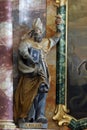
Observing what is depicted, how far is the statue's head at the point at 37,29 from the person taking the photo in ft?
32.2

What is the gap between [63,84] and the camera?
9.92 meters

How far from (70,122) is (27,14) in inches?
77.0

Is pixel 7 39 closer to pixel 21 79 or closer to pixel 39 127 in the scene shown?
pixel 21 79

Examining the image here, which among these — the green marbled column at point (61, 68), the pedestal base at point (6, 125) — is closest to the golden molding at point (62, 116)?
the green marbled column at point (61, 68)

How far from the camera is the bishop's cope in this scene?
9656 mm

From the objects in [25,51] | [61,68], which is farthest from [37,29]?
[61,68]

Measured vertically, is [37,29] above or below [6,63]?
above

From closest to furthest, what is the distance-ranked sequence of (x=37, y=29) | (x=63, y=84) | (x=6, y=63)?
1. (x=6, y=63)
2. (x=37, y=29)
3. (x=63, y=84)

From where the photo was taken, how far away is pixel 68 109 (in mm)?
9875

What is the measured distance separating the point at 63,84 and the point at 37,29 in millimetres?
1011

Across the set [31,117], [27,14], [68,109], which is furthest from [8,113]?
[27,14]

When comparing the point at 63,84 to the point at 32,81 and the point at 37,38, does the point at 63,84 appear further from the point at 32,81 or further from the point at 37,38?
the point at 37,38

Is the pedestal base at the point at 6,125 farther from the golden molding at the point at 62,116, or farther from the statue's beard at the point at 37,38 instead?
the statue's beard at the point at 37,38

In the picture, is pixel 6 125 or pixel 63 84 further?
pixel 63 84
